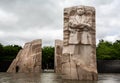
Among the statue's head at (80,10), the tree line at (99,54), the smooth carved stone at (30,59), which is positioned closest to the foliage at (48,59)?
the tree line at (99,54)

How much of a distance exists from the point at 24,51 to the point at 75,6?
681 inches

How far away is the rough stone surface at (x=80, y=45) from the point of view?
17.8 meters

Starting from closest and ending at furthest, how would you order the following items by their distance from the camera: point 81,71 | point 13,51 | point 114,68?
1. point 81,71
2. point 114,68
3. point 13,51

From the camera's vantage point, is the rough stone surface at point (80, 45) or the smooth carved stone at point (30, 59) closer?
the rough stone surface at point (80, 45)

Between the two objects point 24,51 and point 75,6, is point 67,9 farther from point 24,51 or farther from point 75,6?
point 24,51

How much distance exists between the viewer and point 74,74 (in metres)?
17.8

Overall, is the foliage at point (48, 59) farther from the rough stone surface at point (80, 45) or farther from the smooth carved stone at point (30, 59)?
the rough stone surface at point (80, 45)

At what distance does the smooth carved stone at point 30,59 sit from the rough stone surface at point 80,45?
15.4m

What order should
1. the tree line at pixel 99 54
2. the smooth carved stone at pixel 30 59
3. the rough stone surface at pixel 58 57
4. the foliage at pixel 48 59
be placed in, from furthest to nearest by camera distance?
the foliage at pixel 48 59, the tree line at pixel 99 54, the rough stone surface at pixel 58 57, the smooth carved stone at pixel 30 59

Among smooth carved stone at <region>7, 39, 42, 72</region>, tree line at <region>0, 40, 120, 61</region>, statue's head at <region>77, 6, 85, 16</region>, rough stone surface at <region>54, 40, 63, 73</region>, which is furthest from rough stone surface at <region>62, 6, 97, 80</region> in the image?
tree line at <region>0, 40, 120, 61</region>

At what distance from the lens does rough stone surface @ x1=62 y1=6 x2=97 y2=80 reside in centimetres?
1775

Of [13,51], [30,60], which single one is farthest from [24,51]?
[13,51]

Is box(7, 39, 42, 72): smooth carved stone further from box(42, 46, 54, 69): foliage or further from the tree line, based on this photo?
box(42, 46, 54, 69): foliage

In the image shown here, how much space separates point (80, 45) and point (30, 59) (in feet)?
52.4
